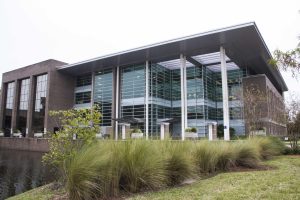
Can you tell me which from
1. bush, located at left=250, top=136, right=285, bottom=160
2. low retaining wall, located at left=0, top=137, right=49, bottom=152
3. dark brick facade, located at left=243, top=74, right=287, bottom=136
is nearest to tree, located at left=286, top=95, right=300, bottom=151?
dark brick facade, located at left=243, top=74, right=287, bottom=136

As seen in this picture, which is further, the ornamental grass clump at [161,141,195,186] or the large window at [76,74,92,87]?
the large window at [76,74,92,87]

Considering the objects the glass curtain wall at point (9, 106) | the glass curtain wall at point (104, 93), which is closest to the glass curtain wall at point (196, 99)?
the glass curtain wall at point (104, 93)

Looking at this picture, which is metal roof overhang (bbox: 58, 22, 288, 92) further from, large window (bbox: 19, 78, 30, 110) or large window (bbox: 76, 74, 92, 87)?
large window (bbox: 19, 78, 30, 110)

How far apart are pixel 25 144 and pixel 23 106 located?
12.6 metres

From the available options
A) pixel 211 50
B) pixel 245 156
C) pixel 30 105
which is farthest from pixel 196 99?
pixel 30 105

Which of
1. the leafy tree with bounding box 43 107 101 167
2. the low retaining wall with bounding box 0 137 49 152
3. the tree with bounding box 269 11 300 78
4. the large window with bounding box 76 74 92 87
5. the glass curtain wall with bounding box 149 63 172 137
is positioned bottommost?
the low retaining wall with bounding box 0 137 49 152

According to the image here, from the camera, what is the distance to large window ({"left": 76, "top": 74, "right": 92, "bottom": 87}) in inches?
1618

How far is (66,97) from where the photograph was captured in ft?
135

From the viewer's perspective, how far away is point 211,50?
29.7m

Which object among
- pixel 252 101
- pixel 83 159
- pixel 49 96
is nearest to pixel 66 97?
pixel 49 96

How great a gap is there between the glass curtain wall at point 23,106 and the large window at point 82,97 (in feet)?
28.5

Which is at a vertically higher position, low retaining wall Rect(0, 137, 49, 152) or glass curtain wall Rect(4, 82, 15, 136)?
glass curtain wall Rect(4, 82, 15, 136)

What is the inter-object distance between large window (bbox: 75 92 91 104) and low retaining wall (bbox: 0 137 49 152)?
10.1 m

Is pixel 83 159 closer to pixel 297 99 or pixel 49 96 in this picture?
pixel 297 99
